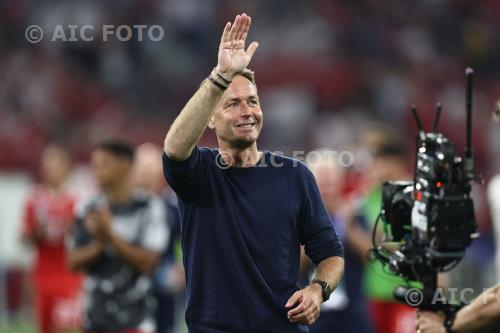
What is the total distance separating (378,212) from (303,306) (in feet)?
15.4

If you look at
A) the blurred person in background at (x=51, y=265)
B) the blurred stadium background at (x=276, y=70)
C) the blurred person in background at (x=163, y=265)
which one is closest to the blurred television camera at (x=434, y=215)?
the blurred person in background at (x=163, y=265)

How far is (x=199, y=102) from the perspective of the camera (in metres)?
4.85

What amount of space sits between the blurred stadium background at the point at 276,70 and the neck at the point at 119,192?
320 inches

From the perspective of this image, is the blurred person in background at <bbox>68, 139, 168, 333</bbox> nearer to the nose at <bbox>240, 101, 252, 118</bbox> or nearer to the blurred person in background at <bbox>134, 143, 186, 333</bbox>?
the blurred person in background at <bbox>134, 143, 186, 333</bbox>

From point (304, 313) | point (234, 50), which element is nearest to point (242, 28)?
point (234, 50)

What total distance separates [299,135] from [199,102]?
13.1 m

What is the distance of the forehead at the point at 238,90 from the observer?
5.24m

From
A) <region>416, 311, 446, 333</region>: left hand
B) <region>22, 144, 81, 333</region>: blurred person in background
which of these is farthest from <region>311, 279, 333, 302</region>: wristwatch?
<region>22, 144, 81, 333</region>: blurred person in background

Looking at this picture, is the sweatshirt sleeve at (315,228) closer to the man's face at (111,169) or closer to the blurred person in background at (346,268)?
the blurred person in background at (346,268)

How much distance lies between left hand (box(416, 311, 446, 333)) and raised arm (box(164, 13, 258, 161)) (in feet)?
4.41

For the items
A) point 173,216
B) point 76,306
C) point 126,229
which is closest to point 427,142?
point 126,229

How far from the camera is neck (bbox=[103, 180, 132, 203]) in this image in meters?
8.49

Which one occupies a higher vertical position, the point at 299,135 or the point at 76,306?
the point at 299,135

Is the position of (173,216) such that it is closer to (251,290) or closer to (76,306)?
(76,306)
